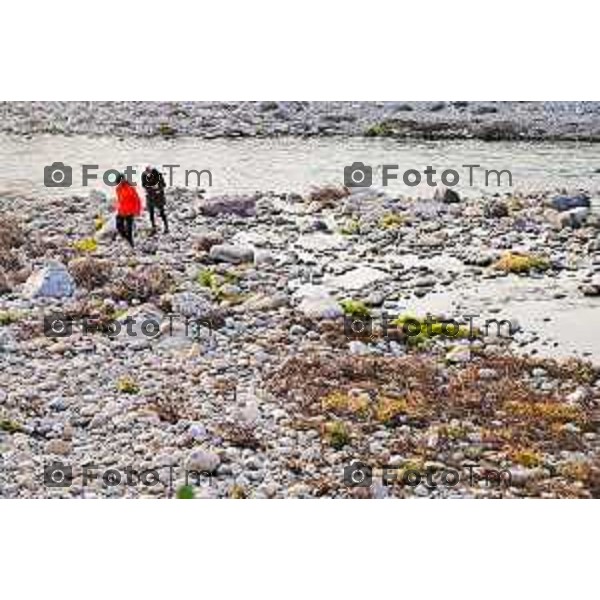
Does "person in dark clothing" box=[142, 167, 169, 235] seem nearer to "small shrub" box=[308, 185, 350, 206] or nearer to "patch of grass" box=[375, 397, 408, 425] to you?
"small shrub" box=[308, 185, 350, 206]

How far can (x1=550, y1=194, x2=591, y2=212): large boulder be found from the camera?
5.34 metres

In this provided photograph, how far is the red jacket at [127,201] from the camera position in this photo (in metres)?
5.43

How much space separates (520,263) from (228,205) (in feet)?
4.42

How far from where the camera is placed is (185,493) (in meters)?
5.13

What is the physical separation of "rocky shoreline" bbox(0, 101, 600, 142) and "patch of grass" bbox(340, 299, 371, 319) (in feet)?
2.48

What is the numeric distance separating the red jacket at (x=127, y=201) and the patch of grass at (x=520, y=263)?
5.43 feet

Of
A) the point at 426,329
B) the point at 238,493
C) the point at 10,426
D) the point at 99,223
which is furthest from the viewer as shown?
the point at 99,223

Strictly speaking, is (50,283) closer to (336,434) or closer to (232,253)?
(232,253)

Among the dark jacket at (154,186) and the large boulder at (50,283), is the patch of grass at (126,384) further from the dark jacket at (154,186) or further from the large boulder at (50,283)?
the dark jacket at (154,186)

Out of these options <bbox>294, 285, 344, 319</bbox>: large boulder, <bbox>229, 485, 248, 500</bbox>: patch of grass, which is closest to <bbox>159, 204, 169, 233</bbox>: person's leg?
<bbox>294, 285, 344, 319</bbox>: large boulder

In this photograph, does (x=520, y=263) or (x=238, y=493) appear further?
(x=520, y=263)

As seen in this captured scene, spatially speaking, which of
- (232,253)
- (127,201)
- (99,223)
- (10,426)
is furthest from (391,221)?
(10,426)

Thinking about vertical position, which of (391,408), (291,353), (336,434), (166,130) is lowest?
(336,434)
